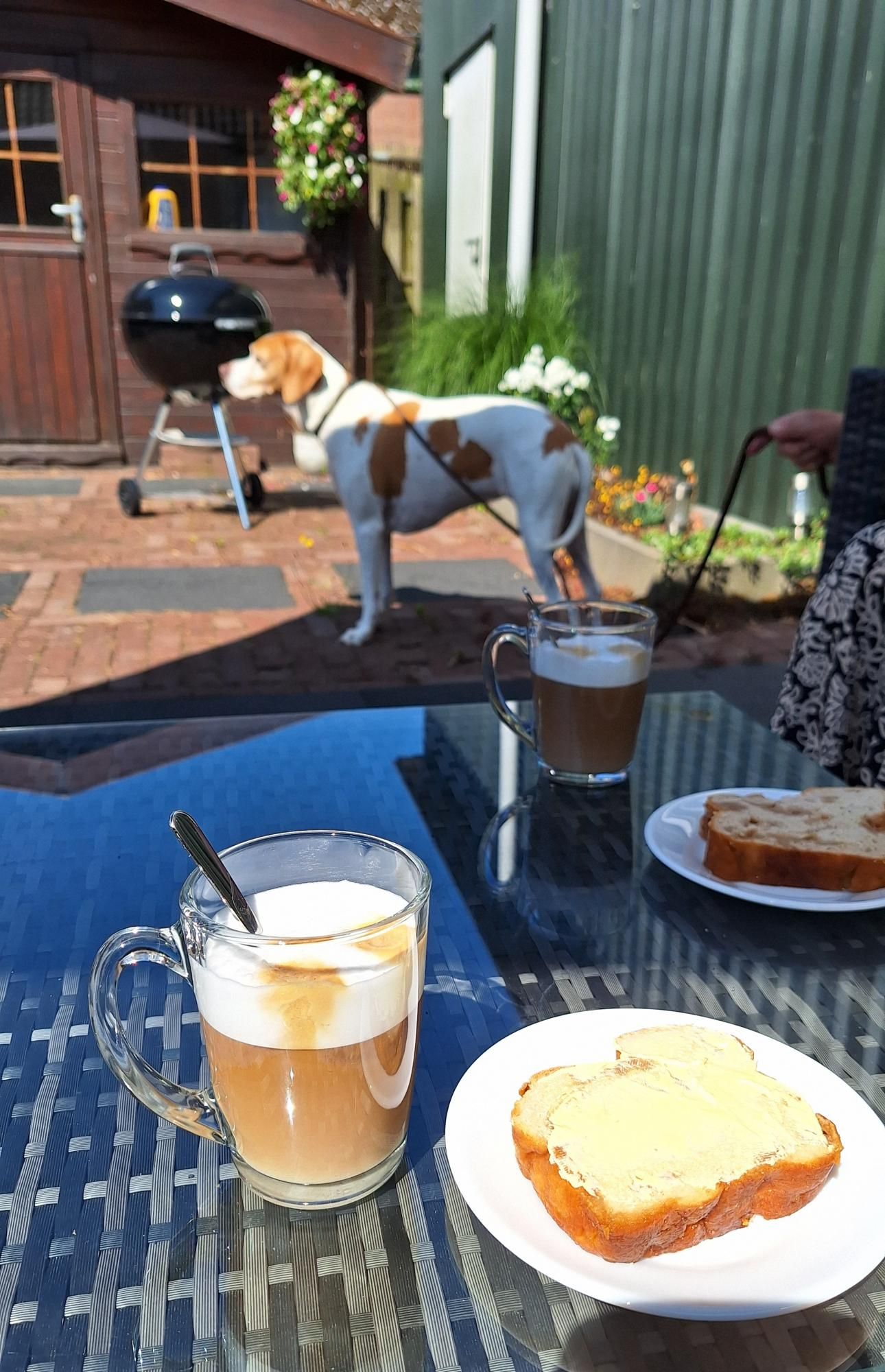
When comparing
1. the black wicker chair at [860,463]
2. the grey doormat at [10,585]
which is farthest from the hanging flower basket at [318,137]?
the black wicker chair at [860,463]

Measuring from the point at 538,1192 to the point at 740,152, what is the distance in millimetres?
5455

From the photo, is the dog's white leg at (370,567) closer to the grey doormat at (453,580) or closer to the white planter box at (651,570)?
the grey doormat at (453,580)

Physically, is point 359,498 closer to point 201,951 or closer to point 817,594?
point 817,594

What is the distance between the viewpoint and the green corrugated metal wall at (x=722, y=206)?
432cm

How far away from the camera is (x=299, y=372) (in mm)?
4316

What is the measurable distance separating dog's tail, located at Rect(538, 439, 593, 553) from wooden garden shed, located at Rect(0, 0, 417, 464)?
4318 mm

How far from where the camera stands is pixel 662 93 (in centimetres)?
575

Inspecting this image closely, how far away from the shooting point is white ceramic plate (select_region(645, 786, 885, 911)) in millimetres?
973

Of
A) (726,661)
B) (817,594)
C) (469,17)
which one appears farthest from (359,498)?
(469,17)

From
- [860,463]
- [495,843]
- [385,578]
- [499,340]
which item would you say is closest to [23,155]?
[499,340]

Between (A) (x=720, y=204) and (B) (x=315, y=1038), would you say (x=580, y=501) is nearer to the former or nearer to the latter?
(A) (x=720, y=204)

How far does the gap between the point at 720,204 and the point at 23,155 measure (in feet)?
16.3

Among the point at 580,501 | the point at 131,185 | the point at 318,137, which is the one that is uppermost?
the point at 318,137

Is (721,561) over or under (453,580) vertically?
over
